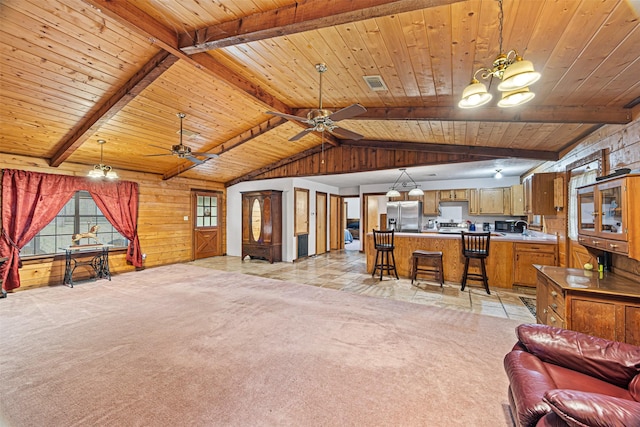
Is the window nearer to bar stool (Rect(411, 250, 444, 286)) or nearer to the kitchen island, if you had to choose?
the kitchen island

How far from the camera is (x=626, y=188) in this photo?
6.66ft

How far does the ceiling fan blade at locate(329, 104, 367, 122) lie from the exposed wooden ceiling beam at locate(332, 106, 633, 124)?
1019 mm

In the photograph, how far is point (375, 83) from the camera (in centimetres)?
305

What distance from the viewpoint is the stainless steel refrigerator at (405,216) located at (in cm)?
765

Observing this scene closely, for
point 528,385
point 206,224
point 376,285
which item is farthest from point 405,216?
point 528,385

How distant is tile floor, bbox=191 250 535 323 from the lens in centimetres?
385

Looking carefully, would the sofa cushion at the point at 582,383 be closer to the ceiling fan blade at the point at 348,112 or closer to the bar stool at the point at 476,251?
the ceiling fan blade at the point at 348,112

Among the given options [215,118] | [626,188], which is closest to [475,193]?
[626,188]

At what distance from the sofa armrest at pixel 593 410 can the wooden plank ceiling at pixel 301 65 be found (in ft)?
6.71

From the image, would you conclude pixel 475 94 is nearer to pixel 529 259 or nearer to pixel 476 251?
pixel 476 251

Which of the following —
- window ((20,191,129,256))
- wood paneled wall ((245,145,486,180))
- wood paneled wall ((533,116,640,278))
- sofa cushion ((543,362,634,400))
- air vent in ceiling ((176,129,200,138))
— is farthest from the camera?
wood paneled wall ((245,145,486,180))

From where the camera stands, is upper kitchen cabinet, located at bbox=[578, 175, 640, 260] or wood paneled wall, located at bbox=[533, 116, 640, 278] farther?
wood paneled wall, located at bbox=[533, 116, 640, 278]

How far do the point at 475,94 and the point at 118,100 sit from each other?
4.17 m

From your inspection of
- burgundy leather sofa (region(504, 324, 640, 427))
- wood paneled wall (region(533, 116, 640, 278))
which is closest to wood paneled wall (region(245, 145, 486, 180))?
wood paneled wall (region(533, 116, 640, 278))
